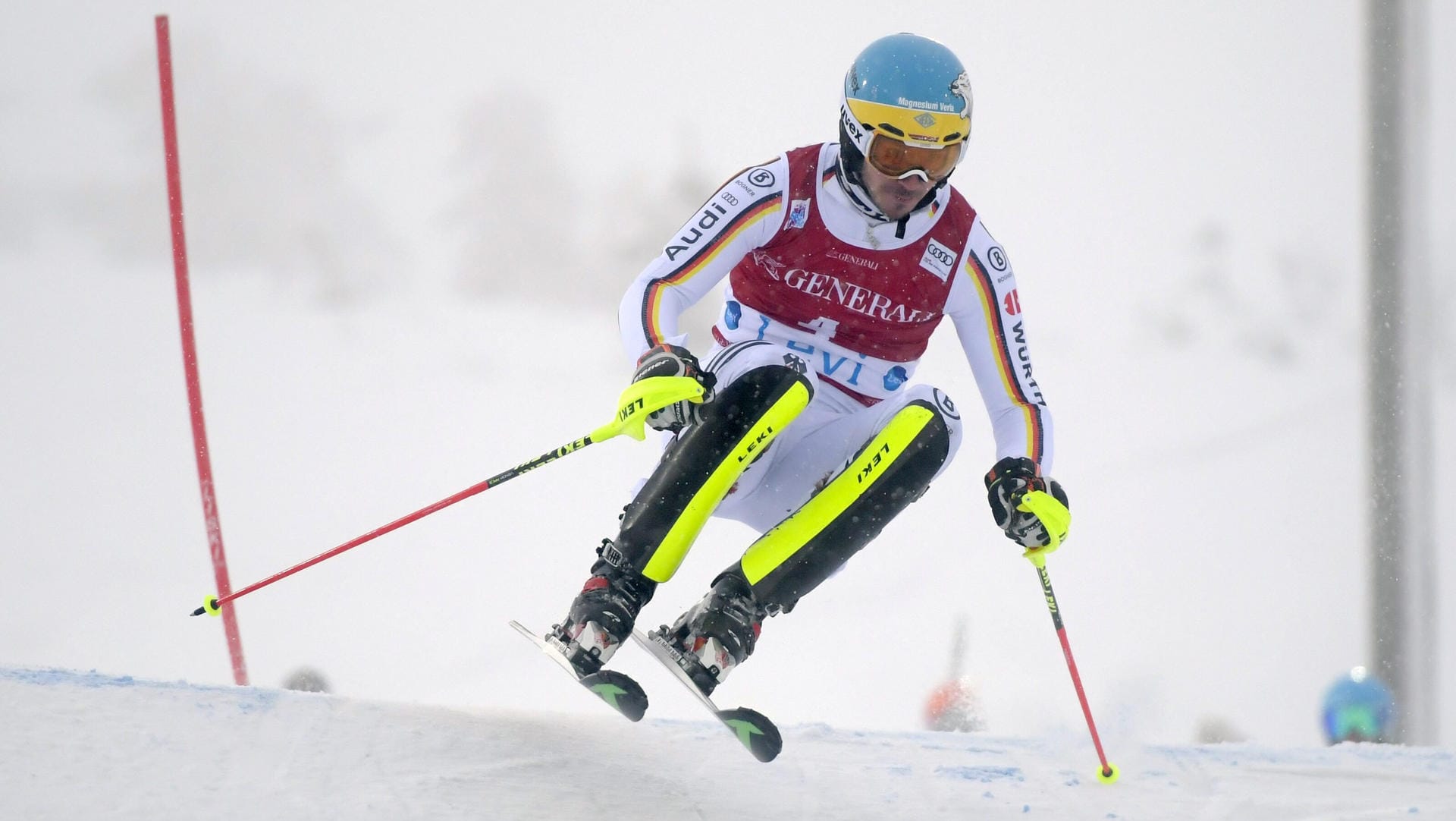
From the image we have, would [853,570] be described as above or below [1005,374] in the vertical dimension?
above

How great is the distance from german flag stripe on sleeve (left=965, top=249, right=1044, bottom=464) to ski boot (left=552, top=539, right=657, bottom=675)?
97 centimetres

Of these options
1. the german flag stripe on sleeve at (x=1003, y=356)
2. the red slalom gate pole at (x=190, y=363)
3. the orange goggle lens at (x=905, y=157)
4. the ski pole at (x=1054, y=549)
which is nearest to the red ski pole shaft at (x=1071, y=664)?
the ski pole at (x=1054, y=549)

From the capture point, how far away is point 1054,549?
114 inches

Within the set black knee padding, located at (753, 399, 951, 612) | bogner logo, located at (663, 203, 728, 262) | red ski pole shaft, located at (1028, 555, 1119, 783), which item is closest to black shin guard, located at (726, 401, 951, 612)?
black knee padding, located at (753, 399, 951, 612)

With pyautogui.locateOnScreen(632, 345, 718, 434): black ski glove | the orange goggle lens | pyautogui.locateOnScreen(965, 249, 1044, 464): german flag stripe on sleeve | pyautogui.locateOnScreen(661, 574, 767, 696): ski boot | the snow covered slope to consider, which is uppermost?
the orange goggle lens

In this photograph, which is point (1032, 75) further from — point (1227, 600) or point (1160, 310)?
point (1227, 600)

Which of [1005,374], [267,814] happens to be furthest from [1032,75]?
[267,814]

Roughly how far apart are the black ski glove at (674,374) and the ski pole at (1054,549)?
0.76 metres

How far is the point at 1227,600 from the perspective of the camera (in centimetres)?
719

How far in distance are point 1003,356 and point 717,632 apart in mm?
975

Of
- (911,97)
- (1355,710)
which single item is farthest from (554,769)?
(1355,710)

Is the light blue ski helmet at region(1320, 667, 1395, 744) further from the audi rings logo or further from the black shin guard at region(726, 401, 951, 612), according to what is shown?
the black shin guard at region(726, 401, 951, 612)

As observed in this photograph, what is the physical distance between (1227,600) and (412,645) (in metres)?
4.40

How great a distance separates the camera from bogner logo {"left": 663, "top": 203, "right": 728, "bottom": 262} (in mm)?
2828
